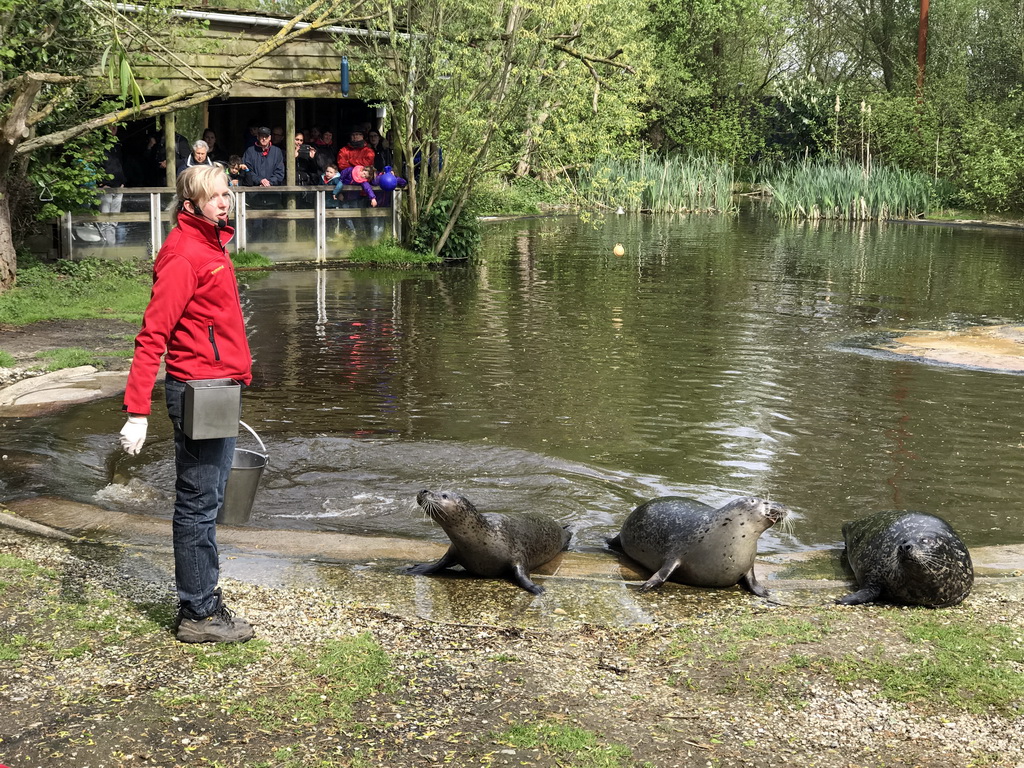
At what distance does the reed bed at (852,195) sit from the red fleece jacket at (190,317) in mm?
31288

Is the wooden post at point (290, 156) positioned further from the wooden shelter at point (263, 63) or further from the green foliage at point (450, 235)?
the green foliage at point (450, 235)

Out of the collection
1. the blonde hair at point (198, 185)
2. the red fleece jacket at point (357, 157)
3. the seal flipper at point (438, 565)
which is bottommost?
the seal flipper at point (438, 565)

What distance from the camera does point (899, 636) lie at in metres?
5.09

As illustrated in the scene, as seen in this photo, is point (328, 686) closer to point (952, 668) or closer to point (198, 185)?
point (198, 185)

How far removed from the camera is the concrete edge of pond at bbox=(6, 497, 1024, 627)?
5500 mm

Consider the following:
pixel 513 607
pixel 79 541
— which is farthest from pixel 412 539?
pixel 79 541

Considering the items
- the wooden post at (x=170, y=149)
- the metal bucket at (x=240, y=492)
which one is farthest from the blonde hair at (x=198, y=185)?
the wooden post at (x=170, y=149)

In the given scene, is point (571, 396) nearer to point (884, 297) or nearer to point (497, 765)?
point (497, 765)

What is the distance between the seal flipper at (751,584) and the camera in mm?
5961

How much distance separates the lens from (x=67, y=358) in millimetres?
11039

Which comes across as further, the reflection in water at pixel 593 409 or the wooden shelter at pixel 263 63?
the wooden shelter at pixel 263 63

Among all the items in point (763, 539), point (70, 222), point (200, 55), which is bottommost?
point (763, 539)

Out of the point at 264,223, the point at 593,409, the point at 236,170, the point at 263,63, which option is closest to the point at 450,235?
the point at 264,223

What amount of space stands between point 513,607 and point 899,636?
1.82 m
